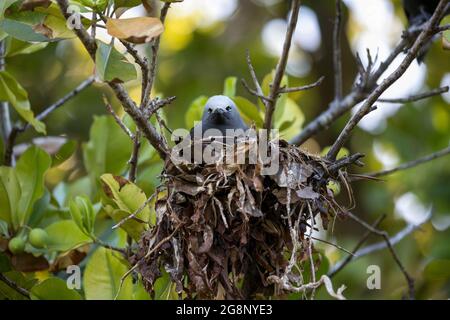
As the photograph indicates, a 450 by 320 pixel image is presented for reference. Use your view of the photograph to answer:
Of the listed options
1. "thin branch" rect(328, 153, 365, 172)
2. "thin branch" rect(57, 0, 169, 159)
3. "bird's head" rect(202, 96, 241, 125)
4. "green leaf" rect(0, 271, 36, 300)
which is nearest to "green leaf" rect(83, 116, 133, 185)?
"bird's head" rect(202, 96, 241, 125)

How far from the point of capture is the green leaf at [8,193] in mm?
4168

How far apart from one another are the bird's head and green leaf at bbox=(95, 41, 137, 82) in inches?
46.4

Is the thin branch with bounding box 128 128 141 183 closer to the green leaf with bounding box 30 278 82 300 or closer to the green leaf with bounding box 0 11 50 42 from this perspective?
the green leaf with bounding box 0 11 50 42

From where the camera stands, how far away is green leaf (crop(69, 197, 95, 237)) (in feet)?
13.0

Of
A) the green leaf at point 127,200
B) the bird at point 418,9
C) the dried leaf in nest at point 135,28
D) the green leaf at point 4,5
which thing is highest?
the bird at point 418,9

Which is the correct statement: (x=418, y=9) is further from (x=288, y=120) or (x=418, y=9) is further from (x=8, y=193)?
(x=8, y=193)

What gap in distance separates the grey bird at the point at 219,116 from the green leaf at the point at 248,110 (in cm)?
15

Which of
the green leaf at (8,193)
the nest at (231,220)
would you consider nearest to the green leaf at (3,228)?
the green leaf at (8,193)

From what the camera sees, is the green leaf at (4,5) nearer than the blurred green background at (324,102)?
Yes

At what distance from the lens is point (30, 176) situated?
4.33 meters

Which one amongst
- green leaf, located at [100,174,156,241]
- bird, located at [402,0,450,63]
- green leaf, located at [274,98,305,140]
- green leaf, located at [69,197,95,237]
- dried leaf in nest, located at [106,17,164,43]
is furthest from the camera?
bird, located at [402,0,450,63]

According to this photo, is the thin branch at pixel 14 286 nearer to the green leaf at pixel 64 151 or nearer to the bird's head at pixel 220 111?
the green leaf at pixel 64 151

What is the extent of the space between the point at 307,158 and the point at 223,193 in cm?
44
